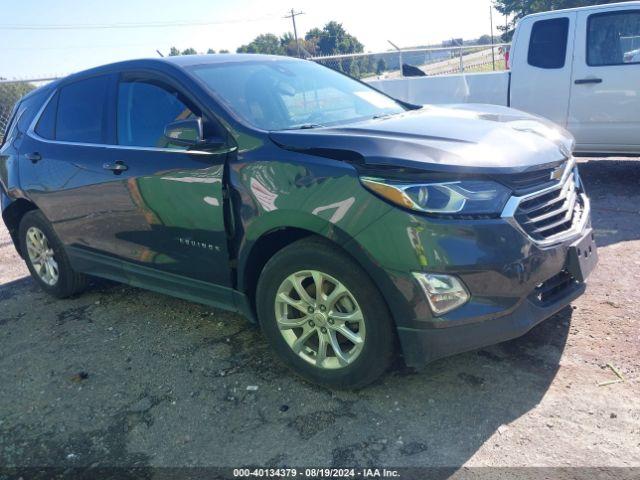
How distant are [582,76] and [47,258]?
592 cm

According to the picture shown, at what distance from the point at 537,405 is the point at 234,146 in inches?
80.2

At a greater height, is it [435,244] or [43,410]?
[435,244]

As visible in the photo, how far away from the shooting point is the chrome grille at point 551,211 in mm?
2621

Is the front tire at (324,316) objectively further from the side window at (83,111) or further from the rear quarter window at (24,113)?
the rear quarter window at (24,113)

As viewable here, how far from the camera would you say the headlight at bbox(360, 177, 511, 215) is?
2.51m

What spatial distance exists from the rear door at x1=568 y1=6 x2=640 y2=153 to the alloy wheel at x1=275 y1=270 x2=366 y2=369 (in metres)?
4.96

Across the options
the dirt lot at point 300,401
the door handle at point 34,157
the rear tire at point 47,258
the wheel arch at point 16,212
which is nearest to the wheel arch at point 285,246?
the dirt lot at point 300,401

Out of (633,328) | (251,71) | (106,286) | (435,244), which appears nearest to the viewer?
(435,244)

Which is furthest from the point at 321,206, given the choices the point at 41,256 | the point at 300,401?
the point at 41,256

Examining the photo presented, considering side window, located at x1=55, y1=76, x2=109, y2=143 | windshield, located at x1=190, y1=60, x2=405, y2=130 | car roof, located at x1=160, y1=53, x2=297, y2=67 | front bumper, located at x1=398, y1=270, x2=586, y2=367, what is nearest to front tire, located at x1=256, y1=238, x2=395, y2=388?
front bumper, located at x1=398, y1=270, x2=586, y2=367

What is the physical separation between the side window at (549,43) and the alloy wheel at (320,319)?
5.14 metres

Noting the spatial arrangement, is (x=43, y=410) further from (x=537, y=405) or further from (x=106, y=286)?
(x=537, y=405)

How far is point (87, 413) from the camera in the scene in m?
3.06

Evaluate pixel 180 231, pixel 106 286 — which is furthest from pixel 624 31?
pixel 106 286
